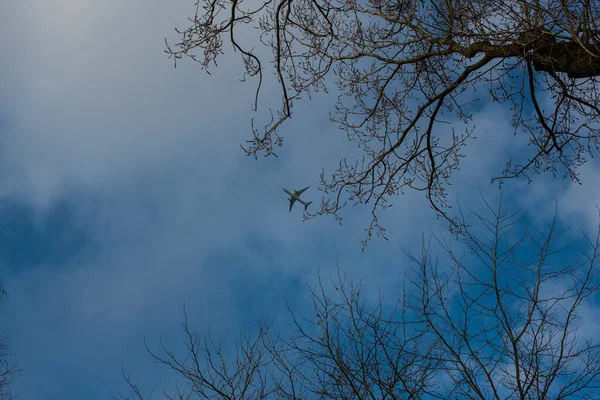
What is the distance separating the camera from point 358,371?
4680 mm

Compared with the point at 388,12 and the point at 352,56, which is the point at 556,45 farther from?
the point at 352,56

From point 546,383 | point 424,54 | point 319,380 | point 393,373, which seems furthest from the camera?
point 424,54

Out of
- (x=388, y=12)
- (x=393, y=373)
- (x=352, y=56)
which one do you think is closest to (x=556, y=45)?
(x=388, y=12)

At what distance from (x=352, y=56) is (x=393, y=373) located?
3.71 m

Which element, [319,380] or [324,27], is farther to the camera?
[324,27]

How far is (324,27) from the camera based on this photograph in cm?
590

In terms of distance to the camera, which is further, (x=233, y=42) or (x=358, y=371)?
(x=233, y=42)

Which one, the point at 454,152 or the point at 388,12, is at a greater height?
the point at 388,12

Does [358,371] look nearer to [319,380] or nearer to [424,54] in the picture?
[319,380]

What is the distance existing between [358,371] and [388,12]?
400cm

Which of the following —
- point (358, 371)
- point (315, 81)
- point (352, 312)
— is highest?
point (315, 81)

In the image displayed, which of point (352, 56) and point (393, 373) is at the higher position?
point (352, 56)

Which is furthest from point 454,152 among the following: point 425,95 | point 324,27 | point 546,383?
point 546,383

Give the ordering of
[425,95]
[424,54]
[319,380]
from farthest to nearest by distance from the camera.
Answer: [425,95] → [424,54] → [319,380]
